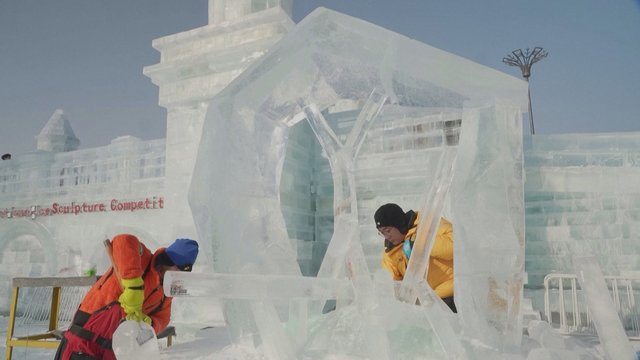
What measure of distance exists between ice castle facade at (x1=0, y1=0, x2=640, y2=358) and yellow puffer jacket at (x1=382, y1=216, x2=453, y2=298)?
214 mm

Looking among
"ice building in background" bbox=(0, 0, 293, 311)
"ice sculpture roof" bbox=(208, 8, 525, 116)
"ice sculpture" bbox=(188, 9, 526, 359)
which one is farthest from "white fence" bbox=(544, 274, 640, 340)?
"ice building in background" bbox=(0, 0, 293, 311)

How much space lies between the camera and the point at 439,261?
2883mm

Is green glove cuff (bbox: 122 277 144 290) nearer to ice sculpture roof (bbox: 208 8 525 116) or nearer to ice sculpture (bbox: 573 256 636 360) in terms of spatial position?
ice sculpture roof (bbox: 208 8 525 116)

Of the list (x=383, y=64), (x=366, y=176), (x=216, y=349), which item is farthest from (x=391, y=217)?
(x=366, y=176)

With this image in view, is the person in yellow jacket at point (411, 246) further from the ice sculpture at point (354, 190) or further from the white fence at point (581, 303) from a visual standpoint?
the white fence at point (581, 303)

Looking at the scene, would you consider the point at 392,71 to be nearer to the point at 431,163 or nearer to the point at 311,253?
the point at 431,163

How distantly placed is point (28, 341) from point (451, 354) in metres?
2.91

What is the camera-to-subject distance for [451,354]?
6.98ft

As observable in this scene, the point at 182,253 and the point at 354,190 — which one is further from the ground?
the point at 354,190

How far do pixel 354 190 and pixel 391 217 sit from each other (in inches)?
13.5

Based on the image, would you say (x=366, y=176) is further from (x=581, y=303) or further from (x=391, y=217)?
(x=581, y=303)

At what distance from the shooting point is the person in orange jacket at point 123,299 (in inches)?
79.7

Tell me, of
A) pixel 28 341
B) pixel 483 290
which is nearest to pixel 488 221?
pixel 483 290

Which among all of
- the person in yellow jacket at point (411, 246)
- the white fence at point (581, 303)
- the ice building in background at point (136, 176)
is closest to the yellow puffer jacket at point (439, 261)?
the person in yellow jacket at point (411, 246)
